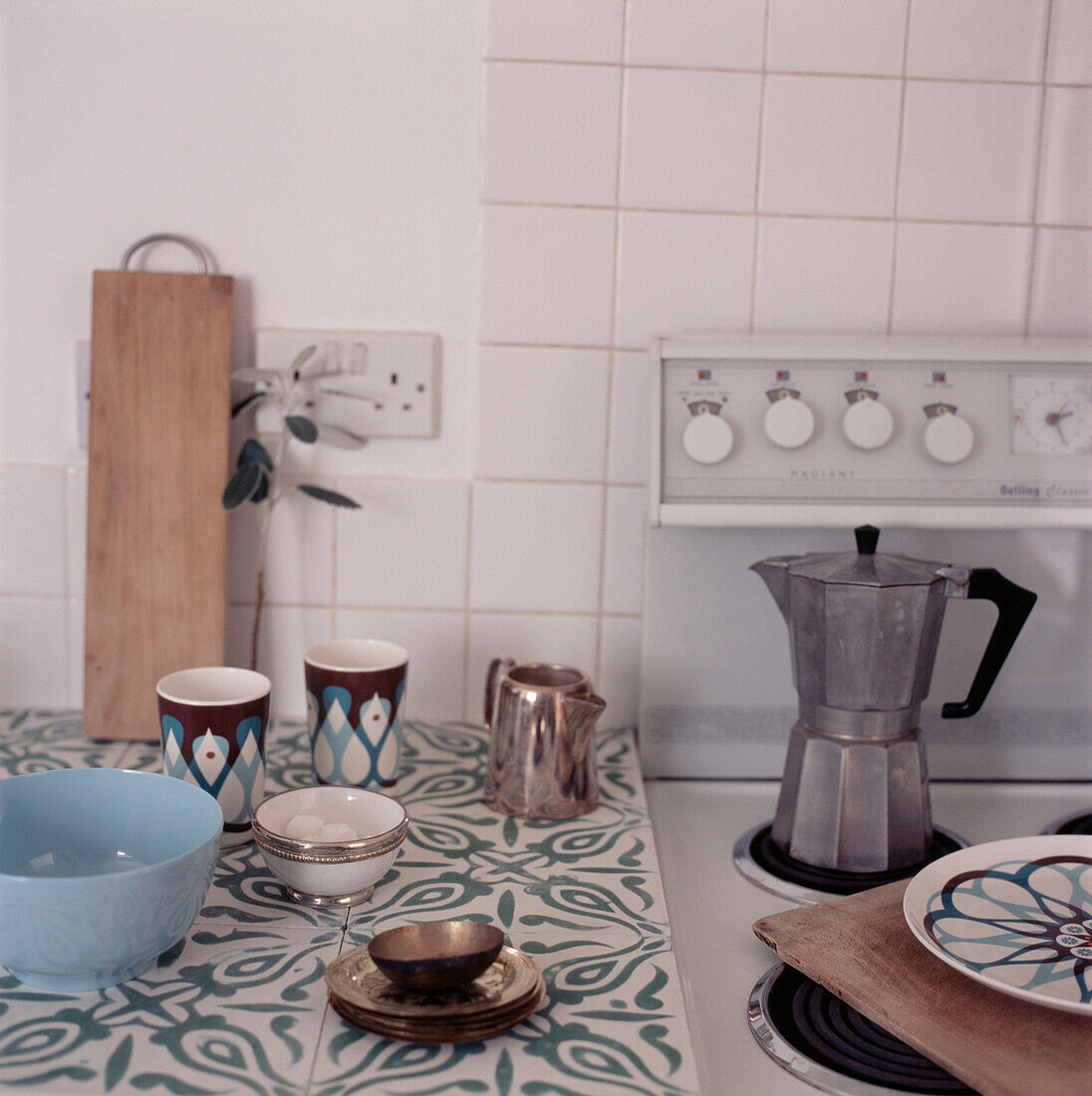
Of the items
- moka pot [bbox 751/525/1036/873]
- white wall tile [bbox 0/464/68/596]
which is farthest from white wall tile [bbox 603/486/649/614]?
white wall tile [bbox 0/464/68/596]

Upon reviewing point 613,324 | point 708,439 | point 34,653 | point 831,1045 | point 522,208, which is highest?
point 522,208

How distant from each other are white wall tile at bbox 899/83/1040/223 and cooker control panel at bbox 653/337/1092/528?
0.59ft

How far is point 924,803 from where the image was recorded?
90 centimetres

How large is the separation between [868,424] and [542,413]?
327 mm

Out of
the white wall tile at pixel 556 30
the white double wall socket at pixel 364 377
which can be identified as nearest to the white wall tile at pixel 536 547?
the white double wall socket at pixel 364 377

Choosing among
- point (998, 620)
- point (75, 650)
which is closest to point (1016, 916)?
point (998, 620)

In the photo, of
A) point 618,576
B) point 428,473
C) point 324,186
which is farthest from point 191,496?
point 618,576

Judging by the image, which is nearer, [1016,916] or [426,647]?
[1016,916]

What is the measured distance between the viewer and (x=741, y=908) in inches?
33.1

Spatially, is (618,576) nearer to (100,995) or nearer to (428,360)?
(428,360)

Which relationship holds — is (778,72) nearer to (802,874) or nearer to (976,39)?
(976,39)

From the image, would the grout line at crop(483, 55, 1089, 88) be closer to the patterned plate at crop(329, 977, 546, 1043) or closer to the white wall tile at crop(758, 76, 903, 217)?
the white wall tile at crop(758, 76, 903, 217)

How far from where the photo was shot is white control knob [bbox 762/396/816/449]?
3.17 ft

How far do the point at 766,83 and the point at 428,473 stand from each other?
513 mm
